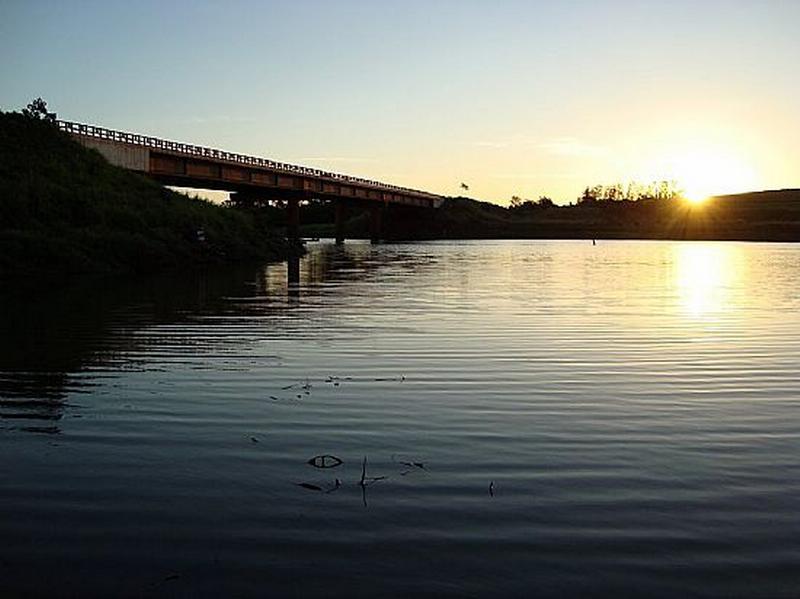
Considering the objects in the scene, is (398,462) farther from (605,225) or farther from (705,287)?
(605,225)

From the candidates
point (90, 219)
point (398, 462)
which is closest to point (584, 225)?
point (90, 219)

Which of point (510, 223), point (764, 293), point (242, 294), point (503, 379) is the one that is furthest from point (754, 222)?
point (503, 379)

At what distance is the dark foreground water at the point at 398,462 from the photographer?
6668 millimetres

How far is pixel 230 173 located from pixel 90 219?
1476 inches

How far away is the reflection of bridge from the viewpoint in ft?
225

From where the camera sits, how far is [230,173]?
87062 mm

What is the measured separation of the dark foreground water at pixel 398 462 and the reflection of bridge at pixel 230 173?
49.1m

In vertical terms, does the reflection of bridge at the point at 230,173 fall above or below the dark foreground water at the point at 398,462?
above

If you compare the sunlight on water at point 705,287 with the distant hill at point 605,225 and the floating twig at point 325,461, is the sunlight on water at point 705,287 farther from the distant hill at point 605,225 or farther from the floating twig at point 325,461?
the distant hill at point 605,225

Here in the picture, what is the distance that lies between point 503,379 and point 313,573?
359 inches

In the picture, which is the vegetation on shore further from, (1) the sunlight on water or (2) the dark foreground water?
(2) the dark foreground water

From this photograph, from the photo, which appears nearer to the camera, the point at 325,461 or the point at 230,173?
the point at 325,461

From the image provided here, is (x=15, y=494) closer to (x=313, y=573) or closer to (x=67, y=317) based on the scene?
(x=313, y=573)

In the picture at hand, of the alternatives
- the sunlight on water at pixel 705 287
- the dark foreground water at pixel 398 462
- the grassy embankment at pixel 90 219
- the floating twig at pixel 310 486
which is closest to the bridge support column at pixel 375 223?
the grassy embankment at pixel 90 219
